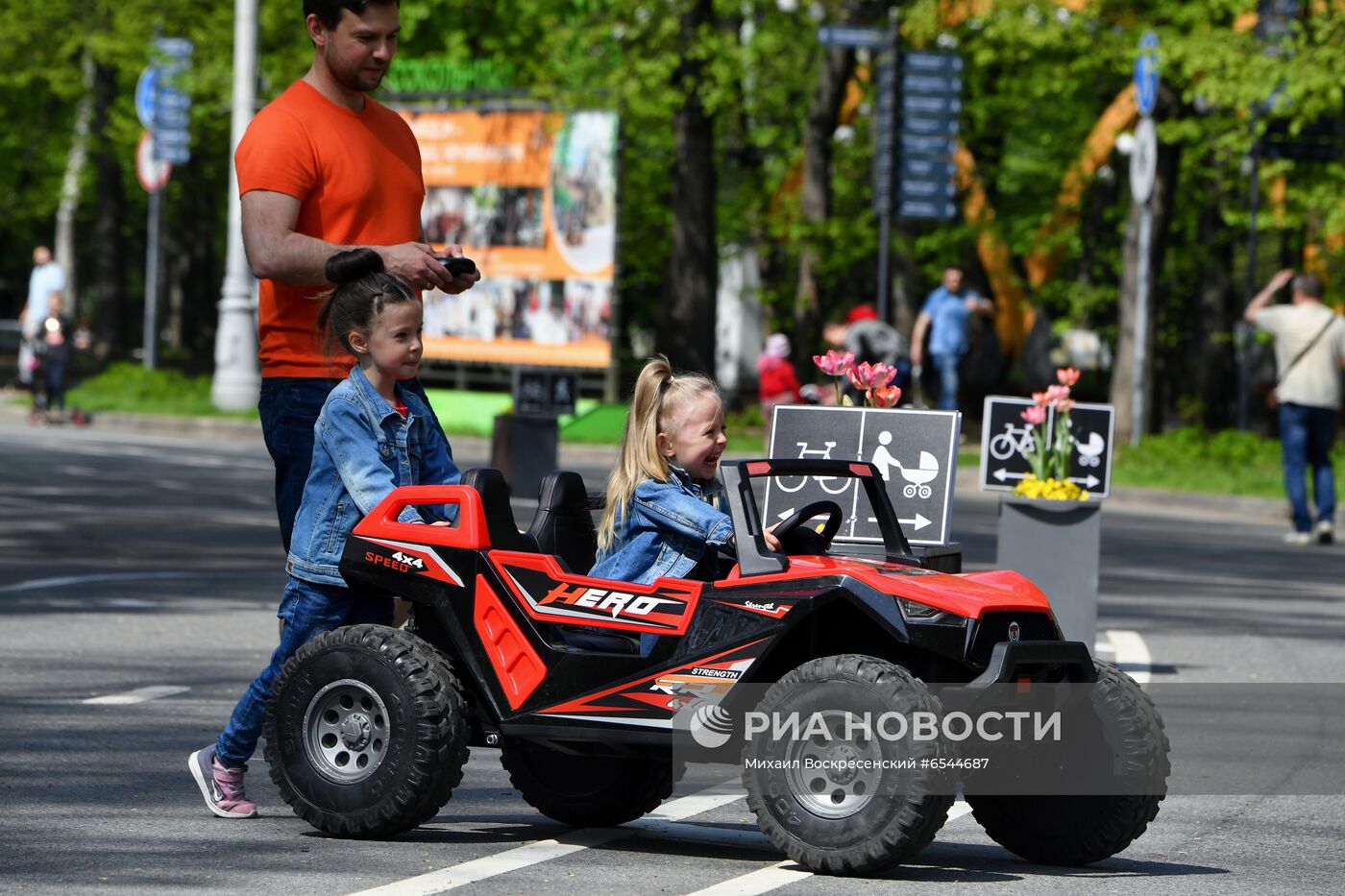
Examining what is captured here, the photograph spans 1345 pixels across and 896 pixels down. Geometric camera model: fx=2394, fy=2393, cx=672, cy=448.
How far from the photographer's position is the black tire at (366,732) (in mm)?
5875

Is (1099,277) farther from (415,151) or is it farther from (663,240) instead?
(415,151)

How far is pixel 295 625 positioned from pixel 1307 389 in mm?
13562

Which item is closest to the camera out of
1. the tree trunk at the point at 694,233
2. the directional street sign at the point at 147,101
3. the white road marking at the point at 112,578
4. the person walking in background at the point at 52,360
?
the white road marking at the point at 112,578

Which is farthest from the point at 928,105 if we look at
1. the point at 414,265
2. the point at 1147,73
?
the point at 414,265

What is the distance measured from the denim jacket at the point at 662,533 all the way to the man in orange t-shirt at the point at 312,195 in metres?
0.73

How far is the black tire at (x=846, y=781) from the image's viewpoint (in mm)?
5359

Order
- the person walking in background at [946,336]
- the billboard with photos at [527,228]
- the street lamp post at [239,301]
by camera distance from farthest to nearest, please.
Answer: the street lamp post at [239,301] < the billboard with photos at [527,228] < the person walking in background at [946,336]

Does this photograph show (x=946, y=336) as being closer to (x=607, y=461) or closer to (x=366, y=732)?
(x=607, y=461)

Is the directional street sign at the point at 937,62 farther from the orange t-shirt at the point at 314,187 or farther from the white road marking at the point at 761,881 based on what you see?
the white road marking at the point at 761,881

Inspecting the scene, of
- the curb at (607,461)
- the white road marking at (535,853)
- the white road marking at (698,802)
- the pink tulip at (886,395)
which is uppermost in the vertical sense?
the pink tulip at (886,395)

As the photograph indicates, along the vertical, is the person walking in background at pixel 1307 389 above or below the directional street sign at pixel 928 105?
below

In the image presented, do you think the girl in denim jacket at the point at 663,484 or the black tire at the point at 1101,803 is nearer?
the black tire at the point at 1101,803

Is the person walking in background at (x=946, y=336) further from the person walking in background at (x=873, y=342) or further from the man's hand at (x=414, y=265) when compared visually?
the man's hand at (x=414, y=265)

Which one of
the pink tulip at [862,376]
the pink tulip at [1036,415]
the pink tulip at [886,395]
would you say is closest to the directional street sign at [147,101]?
the pink tulip at [1036,415]
